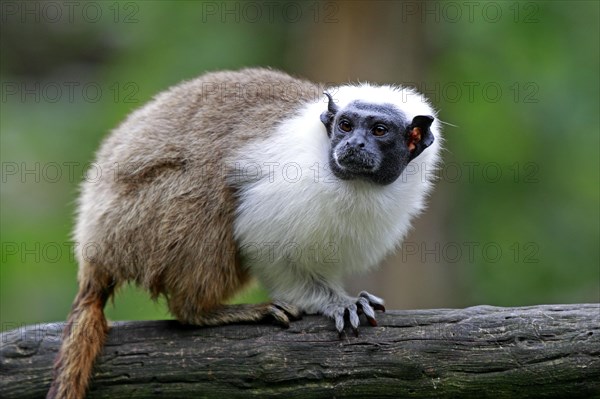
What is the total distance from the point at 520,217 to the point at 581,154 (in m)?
1.16

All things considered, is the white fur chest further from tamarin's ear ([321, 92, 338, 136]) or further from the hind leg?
the hind leg

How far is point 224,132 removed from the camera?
620 cm

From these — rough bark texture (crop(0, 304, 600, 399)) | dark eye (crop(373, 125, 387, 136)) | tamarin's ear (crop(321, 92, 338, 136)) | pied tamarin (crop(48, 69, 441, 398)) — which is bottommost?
rough bark texture (crop(0, 304, 600, 399))

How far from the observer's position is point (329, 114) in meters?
5.80

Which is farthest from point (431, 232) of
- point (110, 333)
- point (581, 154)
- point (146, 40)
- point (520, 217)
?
point (110, 333)

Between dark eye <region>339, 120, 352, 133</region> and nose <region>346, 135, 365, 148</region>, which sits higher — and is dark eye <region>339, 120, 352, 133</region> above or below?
above

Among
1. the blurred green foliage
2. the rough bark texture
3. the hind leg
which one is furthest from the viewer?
the blurred green foliage

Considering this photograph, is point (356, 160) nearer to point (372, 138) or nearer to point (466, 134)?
point (372, 138)

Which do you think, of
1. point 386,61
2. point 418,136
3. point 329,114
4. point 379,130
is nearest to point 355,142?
point 379,130

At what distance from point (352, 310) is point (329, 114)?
55.0 inches

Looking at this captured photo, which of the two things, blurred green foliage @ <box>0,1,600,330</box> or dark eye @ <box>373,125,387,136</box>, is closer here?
dark eye @ <box>373,125,387,136</box>

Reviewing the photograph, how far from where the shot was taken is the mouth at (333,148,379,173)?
5578 mm

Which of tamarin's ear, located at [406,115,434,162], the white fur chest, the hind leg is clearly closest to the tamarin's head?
tamarin's ear, located at [406,115,434,162]

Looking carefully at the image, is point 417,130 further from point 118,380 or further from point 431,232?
point 431,232
